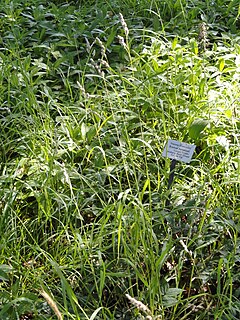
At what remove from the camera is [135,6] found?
3.28 metres

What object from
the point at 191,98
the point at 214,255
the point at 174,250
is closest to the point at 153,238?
the point at 174,250

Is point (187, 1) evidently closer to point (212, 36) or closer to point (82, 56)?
point (212, 36)

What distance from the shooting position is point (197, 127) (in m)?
2.20

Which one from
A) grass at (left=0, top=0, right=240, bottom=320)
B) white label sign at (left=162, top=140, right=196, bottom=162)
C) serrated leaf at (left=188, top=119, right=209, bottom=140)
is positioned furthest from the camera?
serrated leaf at (left=188, top=119, right=209, bottom=140)

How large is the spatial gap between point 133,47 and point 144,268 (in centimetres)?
147

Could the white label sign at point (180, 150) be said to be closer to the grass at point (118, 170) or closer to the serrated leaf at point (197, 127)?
the grass at point (118, 170)

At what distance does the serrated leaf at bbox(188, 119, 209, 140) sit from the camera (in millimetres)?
2193

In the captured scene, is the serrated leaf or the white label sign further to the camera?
the serrated leaf

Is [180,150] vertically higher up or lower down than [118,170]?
higher up

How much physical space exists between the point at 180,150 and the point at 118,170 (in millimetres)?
306

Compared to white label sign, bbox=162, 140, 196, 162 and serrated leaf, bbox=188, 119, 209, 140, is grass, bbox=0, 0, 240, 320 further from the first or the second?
white label sign, bbox=162, 140, 196, 162

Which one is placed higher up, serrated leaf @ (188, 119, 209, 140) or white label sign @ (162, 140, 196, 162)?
white label sign @ (162, 140, 196, 162)

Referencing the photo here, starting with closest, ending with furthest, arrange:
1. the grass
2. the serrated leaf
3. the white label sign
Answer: the grass
the white label sign
the serrated leaf

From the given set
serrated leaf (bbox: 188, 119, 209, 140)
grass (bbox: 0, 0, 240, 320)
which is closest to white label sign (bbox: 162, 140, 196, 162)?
grass (bbox: 0, 0, 240, 320)
